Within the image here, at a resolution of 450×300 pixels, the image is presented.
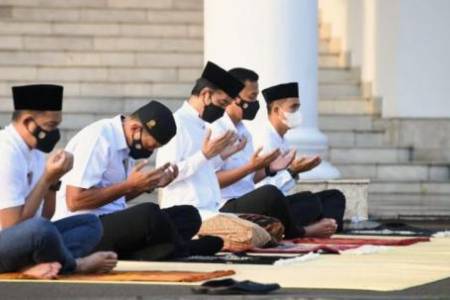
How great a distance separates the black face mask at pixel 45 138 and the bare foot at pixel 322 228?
4.36 m

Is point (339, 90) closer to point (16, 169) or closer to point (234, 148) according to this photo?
point (234, 148)

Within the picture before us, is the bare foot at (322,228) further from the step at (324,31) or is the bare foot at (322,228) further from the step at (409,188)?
the step at (324,31)

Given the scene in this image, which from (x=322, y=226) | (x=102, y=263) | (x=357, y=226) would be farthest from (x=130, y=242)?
(x=357, y=226)

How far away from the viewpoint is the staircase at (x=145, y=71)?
21.0 metres

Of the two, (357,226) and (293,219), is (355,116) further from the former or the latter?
(293,219)

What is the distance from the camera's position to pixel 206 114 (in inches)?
523

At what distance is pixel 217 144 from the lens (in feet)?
42.2

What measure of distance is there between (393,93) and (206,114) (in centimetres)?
894

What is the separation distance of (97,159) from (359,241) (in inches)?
123

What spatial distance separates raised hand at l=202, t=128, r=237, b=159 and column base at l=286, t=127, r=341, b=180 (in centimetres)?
569

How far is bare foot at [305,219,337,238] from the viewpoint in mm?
14940

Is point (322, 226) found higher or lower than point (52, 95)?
lower

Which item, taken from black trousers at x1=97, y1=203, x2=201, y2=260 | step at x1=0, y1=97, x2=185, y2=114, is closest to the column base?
step at x1=0, y1=97, x2=185, y2=114

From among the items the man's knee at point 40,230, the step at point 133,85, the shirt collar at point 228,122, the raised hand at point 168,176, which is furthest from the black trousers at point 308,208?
the step at point 133,85
